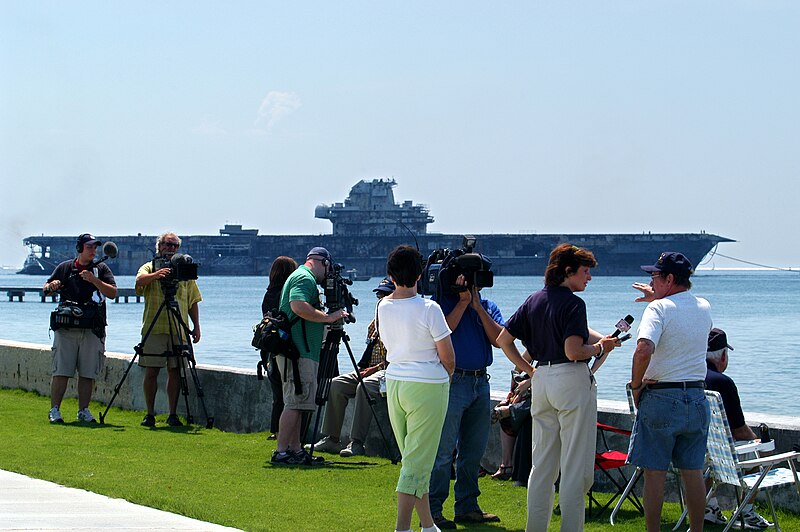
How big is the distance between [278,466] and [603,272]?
124 meters

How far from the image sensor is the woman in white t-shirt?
5.43 m

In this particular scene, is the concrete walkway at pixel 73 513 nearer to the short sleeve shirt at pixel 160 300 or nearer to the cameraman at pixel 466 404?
the cameraman at pixel 466 404

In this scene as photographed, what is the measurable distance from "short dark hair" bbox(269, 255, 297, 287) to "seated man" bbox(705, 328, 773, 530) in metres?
3.68

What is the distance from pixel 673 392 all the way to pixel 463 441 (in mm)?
1341

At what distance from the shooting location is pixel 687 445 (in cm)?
556

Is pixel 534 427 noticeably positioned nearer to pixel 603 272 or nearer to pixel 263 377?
pixel 263 377

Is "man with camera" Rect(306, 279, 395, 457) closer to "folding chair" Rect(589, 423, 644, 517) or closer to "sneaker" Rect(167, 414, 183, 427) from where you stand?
"sneaker" Rect(167, 414, 183, 427)

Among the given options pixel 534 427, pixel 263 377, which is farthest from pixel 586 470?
pixel 263 377

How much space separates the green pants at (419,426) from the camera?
5.43m

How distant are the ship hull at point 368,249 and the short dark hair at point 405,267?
116668mm

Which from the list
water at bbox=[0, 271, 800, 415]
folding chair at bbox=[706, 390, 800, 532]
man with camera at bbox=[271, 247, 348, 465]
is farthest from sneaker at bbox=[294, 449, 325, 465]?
water at bbox=[0, 271, 800, 415]

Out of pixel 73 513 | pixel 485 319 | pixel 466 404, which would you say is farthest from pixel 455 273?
pixel 73 513

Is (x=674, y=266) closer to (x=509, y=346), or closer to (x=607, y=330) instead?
(x=509, y=346)

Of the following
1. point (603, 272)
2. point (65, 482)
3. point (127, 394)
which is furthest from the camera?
point (603, 272)
